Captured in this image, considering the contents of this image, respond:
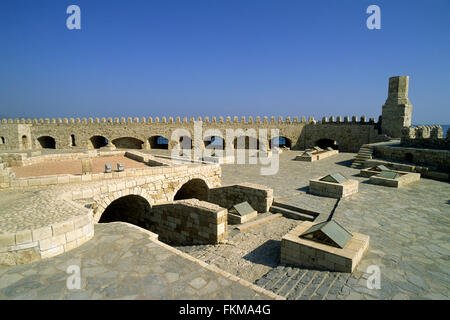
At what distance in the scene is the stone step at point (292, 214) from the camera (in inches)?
328

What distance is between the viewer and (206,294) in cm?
365

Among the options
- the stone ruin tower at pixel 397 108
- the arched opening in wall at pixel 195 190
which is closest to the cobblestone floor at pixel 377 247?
the arched opening in wall at pixel 195 190

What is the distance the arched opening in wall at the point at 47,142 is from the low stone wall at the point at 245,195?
28.5m

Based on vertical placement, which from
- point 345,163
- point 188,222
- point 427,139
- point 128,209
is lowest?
point 128,209

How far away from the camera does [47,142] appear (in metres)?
31.5

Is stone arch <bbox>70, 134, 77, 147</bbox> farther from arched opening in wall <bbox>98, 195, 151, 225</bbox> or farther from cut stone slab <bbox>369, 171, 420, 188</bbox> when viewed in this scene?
cut stone slab <bbox>369, 171, 420, 188</bbox>

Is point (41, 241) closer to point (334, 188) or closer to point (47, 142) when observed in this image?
point (334, 188)

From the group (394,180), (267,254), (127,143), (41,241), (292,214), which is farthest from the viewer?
(127,143)

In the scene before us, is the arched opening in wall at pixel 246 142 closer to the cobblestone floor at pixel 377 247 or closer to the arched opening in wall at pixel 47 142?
the cobblestone floor at pixel 377 247

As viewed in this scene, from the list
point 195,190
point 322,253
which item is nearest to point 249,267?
point 322,253

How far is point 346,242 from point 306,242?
0.76 metres

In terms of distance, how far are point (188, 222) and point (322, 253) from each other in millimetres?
4805
